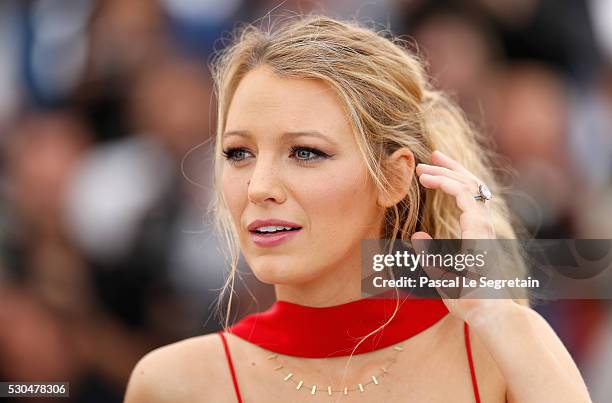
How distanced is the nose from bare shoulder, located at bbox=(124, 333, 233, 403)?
0.53 m

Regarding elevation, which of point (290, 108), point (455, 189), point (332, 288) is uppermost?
point (290, 108)

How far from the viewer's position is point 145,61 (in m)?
5.31

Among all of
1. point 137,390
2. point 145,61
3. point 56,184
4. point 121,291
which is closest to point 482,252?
point 137,390

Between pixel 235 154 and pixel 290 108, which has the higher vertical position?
pixel 290 108

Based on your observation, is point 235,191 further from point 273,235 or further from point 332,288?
point 332,288

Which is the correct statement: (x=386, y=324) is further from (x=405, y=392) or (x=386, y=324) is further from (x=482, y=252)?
(x=482, y=252)

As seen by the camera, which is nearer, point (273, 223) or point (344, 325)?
point (273, 223)

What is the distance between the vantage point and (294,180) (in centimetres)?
262

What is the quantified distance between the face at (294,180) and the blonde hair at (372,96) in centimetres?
5

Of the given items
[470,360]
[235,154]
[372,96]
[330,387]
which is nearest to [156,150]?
[235,154]

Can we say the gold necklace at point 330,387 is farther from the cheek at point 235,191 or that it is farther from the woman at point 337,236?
the cheek at point 235,191

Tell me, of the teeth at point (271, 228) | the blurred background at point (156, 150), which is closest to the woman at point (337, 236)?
the teeth at point (271, 228)

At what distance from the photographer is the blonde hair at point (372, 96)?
2729 mm

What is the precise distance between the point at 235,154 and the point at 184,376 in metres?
0.67
